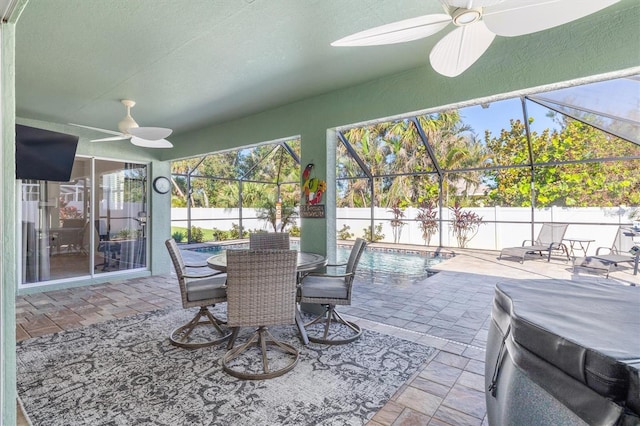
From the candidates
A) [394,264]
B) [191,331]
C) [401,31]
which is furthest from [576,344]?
[394,264]

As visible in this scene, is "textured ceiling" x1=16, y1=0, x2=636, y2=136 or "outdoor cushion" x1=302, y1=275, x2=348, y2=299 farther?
"outdoor cushion" x1=302, y1=275, x2=348, y2=299

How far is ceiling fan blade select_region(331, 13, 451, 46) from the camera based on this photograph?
153 cm

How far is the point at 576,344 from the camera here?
83 cm

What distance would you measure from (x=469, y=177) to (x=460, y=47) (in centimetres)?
→ 793

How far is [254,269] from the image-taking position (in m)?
2.38

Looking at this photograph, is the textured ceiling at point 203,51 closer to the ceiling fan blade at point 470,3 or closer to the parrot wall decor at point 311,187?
the ceiling fan blade at point 470,3

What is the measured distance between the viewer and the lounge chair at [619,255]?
4626 millimetres

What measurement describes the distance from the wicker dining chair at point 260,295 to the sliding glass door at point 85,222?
451cm

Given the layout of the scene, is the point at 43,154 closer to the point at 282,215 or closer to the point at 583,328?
the point at 583,328

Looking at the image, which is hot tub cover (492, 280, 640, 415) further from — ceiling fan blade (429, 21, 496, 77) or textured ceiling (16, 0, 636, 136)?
textured ceiling (16, 0, 636, 136)

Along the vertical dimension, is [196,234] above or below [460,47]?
below

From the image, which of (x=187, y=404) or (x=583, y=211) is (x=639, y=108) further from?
(x=187, y=404)

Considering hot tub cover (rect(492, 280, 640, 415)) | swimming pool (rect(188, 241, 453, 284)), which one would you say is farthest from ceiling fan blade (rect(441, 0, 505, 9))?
swimming pool (rect(188, 241, 453, 284))

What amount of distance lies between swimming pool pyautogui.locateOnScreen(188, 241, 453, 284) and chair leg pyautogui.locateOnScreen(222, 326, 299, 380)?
124 inches
